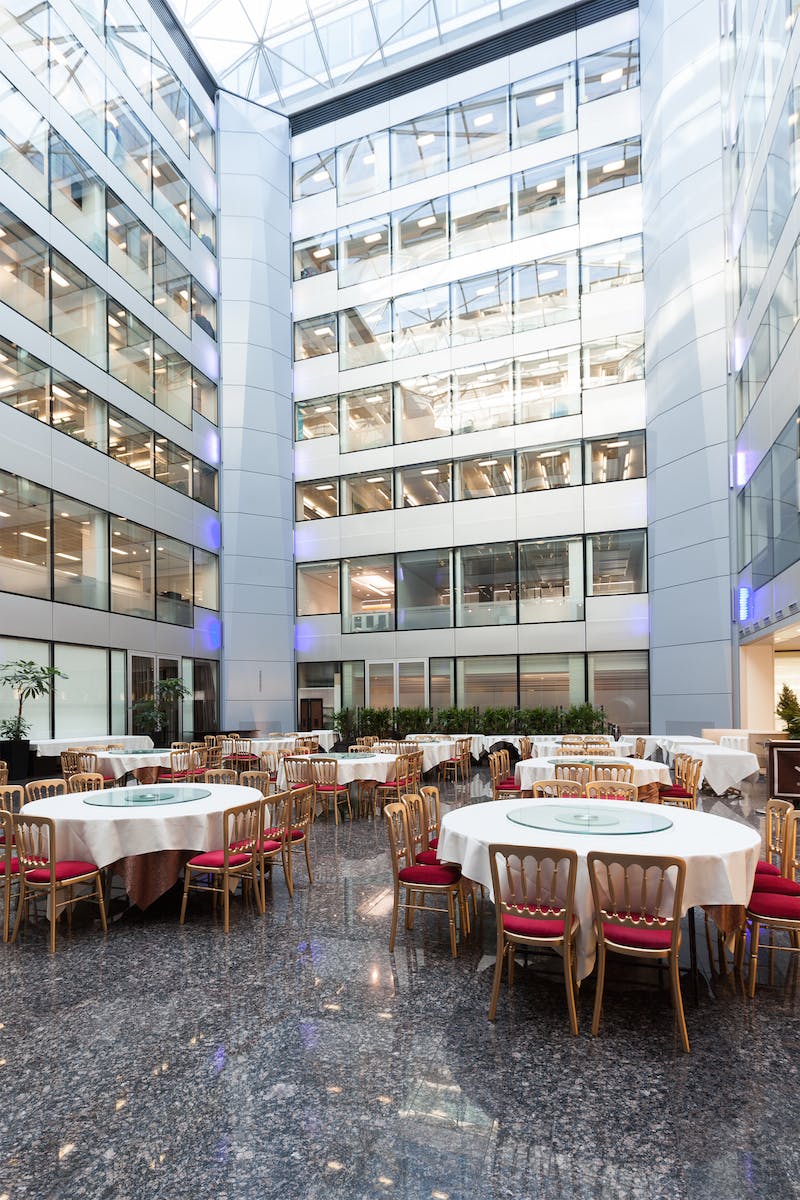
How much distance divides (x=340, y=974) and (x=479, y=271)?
829 inches

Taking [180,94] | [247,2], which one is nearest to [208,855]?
[180,94]

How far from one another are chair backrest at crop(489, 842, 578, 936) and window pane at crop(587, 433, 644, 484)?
1672cm

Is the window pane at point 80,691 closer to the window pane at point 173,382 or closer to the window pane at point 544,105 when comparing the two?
the window pane at point 173,382

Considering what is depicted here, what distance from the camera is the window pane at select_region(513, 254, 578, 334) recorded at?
67.3ft

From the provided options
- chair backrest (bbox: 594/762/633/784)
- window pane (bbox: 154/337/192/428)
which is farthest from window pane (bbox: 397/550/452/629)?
chair backrest (bbox: 594/762/633/784)

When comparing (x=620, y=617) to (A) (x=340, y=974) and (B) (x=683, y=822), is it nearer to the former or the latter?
(B) (x=683, y=822)

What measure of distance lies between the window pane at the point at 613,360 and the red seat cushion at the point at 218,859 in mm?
17558

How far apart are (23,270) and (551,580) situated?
1456 cm

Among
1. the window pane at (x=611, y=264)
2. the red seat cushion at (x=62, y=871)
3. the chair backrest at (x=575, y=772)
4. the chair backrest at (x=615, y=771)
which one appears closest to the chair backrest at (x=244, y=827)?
the red seat cushion at (x=62, y=871)

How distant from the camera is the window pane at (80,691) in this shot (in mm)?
15185

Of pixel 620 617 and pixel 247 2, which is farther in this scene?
pixel 247 2

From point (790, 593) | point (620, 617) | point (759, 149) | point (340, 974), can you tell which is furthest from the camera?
point (620, 617)

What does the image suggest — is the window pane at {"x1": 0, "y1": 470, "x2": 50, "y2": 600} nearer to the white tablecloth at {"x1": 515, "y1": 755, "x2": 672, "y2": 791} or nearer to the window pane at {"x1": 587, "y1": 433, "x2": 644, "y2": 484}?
the white tablecloth at {"x1": 515, "y1": 755, "x2": 672, "y2": 791}

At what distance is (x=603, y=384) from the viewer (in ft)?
65.5
